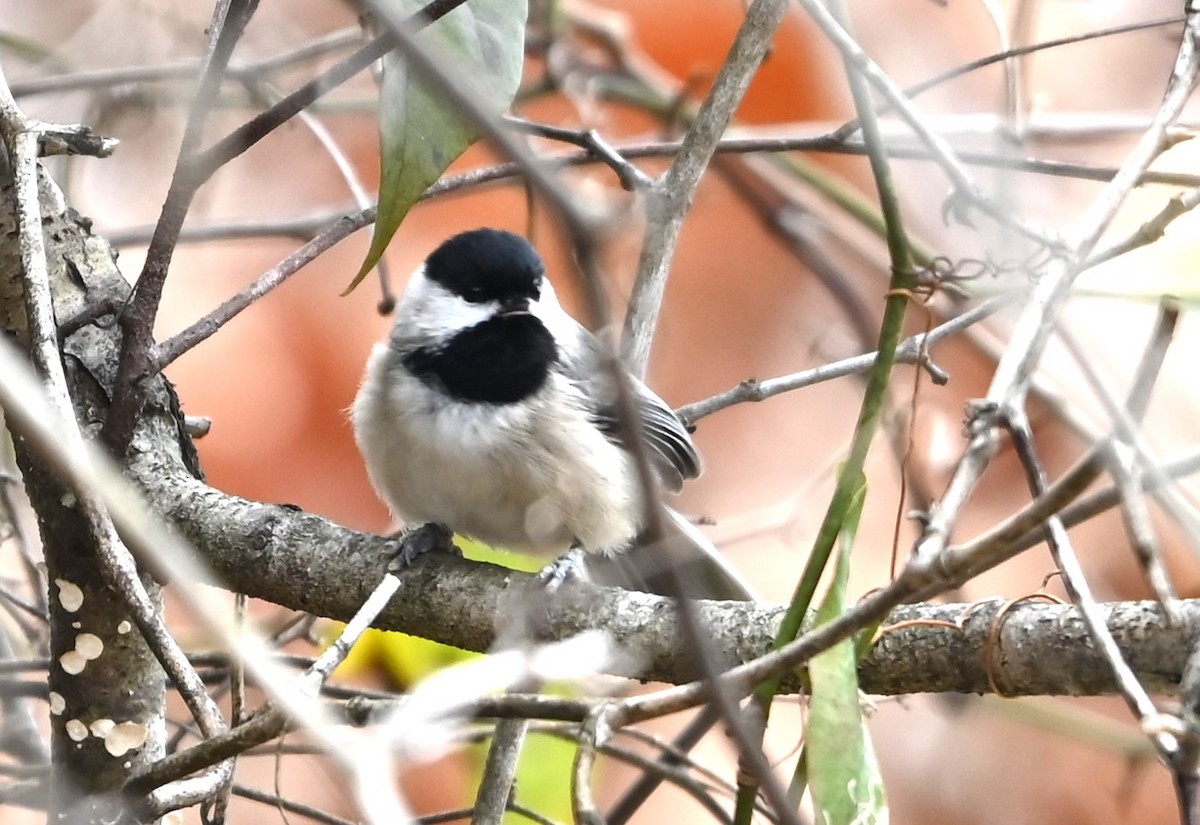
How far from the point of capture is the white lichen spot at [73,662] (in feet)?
3.59

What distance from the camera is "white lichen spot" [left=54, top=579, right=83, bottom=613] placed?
3.54 feet

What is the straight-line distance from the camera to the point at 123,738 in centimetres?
110

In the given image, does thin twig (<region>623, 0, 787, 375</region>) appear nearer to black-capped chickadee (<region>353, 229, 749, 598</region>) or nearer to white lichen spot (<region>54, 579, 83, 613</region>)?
black-capped chickadee (<region>353, 229, 749, 598</region>)

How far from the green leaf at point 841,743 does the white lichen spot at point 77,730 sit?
2.21 feet

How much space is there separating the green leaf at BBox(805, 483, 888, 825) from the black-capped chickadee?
0.73m

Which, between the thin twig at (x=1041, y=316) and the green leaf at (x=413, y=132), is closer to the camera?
the thin twig at (x=1041, y=316)

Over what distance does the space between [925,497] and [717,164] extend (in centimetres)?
87

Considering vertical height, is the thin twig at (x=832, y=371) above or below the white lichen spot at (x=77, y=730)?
above

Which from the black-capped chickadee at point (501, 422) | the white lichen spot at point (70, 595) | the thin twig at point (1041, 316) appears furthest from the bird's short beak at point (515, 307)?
the thin twig at point (1041, 316)

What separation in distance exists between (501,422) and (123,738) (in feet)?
2.12

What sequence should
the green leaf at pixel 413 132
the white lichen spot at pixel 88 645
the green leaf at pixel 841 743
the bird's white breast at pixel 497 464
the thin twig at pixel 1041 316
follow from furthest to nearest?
the bird's white breast at pixel 497 464
the white lichen spot at pixel 88 645
the green leaf at pixel 413 132
the green leaf at pixel 841 743
the thin twig at pixel 1041 316

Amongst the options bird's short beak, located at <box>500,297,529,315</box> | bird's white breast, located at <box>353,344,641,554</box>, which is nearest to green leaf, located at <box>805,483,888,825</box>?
bird's white breast, located at <box>353,344,641,554</box>

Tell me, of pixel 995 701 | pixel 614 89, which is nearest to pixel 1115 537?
pixel 995 701

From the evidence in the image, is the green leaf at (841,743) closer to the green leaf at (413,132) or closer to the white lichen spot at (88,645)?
the green leaf at (413,132)
